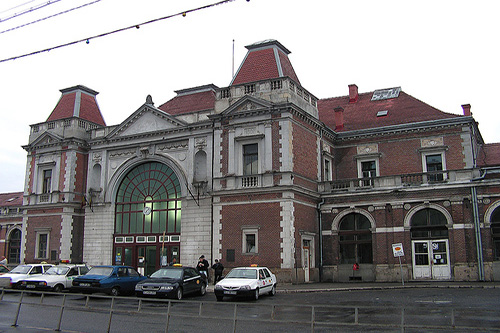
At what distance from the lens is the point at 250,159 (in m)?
31.1

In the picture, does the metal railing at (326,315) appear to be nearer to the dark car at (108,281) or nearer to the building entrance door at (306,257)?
the dark car at (108,281)

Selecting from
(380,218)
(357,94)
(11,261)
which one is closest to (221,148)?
(380,218)

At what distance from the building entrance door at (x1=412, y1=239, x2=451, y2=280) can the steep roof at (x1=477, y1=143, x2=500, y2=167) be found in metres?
8.56

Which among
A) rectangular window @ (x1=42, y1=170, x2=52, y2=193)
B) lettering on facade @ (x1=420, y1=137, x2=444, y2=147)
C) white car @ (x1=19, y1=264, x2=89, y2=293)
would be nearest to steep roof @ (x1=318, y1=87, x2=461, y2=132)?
lettering on facade @ (x1=420, y1=137, x2=444, y2=147)

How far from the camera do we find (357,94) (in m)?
41.1

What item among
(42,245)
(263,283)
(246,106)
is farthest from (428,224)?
(42,245)

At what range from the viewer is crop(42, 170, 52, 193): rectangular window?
131ft

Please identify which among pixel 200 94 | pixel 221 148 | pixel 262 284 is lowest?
pixel 262 284

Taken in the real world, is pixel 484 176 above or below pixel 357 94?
below

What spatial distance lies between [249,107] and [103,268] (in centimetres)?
1316

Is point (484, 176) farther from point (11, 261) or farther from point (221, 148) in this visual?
point (11, 261)

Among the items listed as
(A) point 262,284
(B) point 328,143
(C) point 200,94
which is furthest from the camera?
(C) point 200,94

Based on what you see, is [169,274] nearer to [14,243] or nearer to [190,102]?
[190,102]

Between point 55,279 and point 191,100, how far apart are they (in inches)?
730
